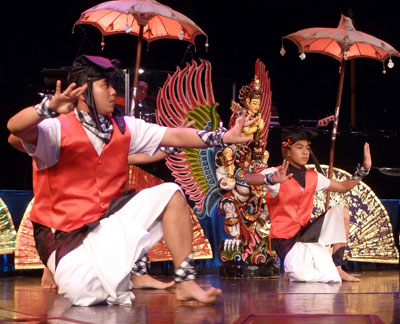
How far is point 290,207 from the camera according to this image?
5.64m

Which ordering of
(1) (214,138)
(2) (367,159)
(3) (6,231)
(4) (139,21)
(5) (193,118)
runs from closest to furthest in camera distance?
1. (1) (214,138)
2. (3) (6,231)
3. (4) (139,21)
4. (2) (367,159)
5. (5) (193,118)

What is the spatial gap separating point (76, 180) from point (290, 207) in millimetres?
2435

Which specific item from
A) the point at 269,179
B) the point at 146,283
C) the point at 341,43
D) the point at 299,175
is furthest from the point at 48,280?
the point at 341,43

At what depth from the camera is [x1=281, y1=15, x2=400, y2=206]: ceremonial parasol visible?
5.88 metres

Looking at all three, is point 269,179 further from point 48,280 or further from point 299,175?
point 48,280

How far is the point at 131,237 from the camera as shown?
3.42 m

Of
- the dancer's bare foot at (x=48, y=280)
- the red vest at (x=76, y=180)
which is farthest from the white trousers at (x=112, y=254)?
the dancer's bare foot at (x=48, y=280)

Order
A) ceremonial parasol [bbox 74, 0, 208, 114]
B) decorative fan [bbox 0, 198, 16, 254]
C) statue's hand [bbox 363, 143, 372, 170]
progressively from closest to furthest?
ceremonial parasol [bbox 74, 0, 208, 114] < decorative fan [bbox 0, 198, 16, 254] < statue's hand [bbox 363, 143, 372, 170]

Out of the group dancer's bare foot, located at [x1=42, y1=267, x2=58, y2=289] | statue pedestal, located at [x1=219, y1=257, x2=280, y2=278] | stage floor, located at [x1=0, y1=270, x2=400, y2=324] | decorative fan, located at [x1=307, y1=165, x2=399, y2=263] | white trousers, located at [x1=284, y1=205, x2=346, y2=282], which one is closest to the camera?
stage floor, located at [x1=0, y1=270, x2=400, y2=324]

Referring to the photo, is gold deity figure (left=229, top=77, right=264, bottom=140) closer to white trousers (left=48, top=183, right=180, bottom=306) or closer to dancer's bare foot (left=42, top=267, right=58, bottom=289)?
dancer's bare foot (left=42, top=267, right=58, bottom=289)

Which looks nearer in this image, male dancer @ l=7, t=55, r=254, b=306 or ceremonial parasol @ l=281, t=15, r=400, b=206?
male dancer @ l=7, t=55, r=254, b=306

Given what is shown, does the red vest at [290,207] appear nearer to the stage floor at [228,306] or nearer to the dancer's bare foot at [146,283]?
the stage floor at [228,306]

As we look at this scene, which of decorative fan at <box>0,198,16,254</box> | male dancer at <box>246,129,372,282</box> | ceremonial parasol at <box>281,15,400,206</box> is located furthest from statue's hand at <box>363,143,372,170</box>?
decorative fan at <box>0,198,16,254</box>

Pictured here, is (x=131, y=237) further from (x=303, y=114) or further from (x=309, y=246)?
(x=303, y=114)
